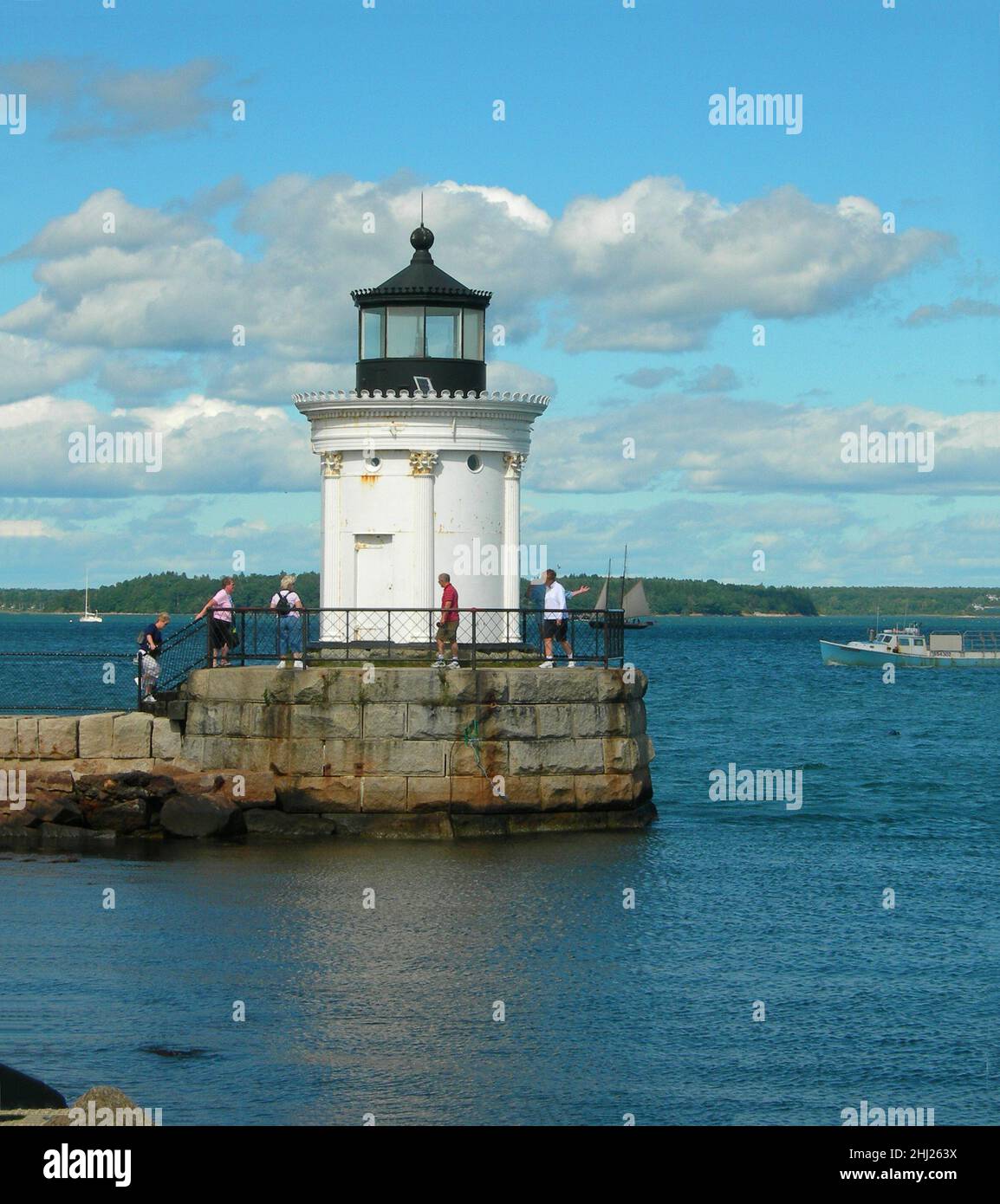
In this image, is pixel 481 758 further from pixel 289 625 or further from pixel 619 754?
pixel 289 625

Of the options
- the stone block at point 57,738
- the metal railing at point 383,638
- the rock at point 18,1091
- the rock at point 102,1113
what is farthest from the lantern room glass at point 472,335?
the rock at point 102,1113

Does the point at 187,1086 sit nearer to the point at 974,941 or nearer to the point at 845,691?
the point at 974,941

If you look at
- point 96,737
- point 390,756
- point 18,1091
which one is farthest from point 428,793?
point 18,1091

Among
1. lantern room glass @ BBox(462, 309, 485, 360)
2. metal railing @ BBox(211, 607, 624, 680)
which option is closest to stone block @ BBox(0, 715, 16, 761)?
metal railing @ BBox(211, 607, 624, 680)

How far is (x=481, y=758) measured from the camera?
24.0m

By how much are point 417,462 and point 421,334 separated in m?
1.97

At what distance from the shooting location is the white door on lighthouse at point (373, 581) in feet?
86.3

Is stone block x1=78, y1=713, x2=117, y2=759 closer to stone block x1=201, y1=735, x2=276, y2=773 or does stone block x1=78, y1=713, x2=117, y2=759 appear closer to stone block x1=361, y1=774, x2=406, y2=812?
stone block x1=201, y1=735, x2=276, y2=773

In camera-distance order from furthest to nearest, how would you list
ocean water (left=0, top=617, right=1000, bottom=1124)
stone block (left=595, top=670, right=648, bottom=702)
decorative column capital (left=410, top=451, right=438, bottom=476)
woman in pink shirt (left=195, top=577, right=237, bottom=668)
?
1. decorative column capital (left=410, top=451, right=438, bottom=476)
2. woman in pink shirt (left=195, top=577, right=237, bottom=668)
3. stone block (left=595, top=670, right=648, bottom=702)
4. ocean water (left=0, top=617, right=1000, bottom=1124)

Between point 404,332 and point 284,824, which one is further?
point 404,332

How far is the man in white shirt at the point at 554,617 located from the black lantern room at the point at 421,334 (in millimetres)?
3048

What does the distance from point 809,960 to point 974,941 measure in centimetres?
208

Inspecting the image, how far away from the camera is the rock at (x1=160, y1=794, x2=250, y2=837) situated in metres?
24.3

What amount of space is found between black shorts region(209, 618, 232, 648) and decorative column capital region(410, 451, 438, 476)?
3.41 meters
